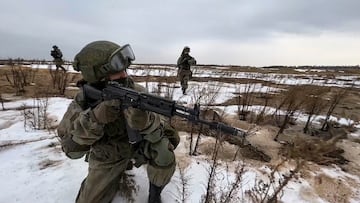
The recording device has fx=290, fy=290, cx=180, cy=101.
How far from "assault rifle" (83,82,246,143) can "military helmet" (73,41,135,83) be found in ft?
0.36

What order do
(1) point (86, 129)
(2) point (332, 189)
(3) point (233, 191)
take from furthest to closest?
(2) point (332, 189)
(3) point (233, 191)
(1) point (86, 129)

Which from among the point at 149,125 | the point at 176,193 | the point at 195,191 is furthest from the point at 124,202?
the point at 149,125

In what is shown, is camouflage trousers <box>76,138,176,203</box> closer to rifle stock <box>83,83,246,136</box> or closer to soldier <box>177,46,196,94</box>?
rifle stock <box>83,83,246,136</box>

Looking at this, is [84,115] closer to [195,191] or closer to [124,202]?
[124,202]

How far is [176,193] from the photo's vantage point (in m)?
2.54

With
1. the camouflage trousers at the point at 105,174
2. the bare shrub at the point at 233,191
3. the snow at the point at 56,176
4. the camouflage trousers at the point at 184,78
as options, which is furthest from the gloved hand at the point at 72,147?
the camouflage trousers at the point at 184,78

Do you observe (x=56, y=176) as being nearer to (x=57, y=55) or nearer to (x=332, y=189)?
(x=332, y=189)

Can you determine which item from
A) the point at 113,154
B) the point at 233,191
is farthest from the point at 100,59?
the point at 233,191

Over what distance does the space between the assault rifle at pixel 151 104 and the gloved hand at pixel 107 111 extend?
0.04 meters

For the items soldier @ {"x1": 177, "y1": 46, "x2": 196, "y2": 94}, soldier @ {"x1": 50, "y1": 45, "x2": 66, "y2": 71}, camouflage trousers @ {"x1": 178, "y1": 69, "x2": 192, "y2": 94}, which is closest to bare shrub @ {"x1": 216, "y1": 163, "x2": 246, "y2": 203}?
camouflage trousers @ {"x1": 178, "y1": 69, "x2": 192, "y2": 94}

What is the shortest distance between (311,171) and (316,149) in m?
2.38

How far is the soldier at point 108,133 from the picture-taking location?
189 cm

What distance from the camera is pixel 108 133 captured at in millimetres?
2168

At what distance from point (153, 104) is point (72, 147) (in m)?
0.96
